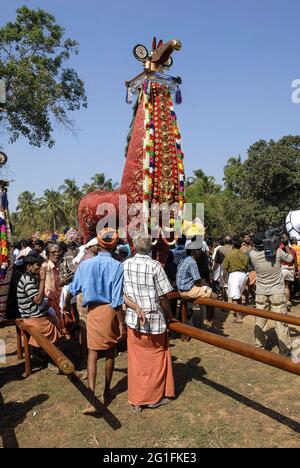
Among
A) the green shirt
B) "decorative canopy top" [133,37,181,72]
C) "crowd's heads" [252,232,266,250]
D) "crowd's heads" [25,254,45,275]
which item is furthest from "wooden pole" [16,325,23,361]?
"decorative canopy top" [133,37,181,72]

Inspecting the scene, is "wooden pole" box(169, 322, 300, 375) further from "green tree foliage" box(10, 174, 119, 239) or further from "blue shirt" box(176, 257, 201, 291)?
"green tree foliage" box(10, 174, 119, 239)

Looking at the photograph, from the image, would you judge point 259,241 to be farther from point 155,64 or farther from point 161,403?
point 155,64

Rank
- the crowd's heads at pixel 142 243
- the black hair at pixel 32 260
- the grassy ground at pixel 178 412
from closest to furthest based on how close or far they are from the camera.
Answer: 1. the grassy ground at pixel 178 412
2. the crowd's heads at pixel 142 243
3. the black hair at pixel 32 260

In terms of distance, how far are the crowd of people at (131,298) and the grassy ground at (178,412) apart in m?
0.22

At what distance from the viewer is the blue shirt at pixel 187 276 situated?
527 cm

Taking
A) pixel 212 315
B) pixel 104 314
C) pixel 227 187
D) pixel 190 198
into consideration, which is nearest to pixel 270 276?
pixel 212 315

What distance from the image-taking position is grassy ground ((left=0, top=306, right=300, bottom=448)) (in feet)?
10.5

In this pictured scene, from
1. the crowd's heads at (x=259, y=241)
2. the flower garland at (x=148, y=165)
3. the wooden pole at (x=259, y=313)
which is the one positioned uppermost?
the flower garland at (x=148, y=165)

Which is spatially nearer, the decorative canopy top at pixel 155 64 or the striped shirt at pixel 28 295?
the striped shirt at pixel 28 295

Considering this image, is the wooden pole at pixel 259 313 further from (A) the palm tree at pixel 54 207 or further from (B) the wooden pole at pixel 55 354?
(A) the palm tree at pixel 54 207

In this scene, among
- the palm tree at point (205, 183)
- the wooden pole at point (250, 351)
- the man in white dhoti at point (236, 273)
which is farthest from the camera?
the palm tree at point (205, 183)

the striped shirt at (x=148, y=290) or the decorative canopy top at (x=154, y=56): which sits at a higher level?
the decorative canopy top at (x=154, y=56)

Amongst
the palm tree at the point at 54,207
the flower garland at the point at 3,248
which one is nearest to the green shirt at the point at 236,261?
the flower garland at the point at 3,248
